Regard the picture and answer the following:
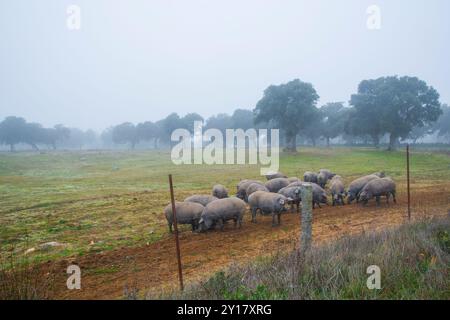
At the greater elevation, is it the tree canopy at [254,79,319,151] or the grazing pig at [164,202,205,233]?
the tree canopy at [254,79,319,151]

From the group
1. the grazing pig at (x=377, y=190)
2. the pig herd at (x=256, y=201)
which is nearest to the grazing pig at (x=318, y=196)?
the pig herd at (x=256, y=201)

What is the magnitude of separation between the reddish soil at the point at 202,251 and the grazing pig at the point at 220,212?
398 millimetres

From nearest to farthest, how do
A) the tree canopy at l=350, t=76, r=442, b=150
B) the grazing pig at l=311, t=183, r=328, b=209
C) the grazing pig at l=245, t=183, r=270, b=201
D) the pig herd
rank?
the pig herd
the grazing pig at l=311, t=183, r=328, b=209
the grazing pig at l=245, t=183, r=270, b=201
the tree canopy at l=350, t=76, r=442, b=150

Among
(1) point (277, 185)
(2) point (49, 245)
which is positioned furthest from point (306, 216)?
(1) point (277, 185)

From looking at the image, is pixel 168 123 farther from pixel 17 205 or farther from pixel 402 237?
pixel 402 237

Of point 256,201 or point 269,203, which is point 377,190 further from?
point 256,201

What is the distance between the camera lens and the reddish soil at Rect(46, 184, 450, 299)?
770 cm

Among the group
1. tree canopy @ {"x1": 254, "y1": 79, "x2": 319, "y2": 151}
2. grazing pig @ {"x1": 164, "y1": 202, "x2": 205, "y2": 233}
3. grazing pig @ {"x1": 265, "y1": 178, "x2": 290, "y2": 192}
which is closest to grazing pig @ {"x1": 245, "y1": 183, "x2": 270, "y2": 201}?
grazing pig @ {"x1": 265, "y1": 178, "x2": 290, "y2": 192}

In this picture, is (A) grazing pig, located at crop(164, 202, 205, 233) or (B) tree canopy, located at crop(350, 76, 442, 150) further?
(B) tree canopy, located at crop(350, 76, 442, 150)

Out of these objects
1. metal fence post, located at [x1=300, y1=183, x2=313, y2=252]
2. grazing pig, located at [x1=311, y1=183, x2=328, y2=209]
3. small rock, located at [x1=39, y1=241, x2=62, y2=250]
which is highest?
metal fence post, located at [x1=300, y1=183, x2=313, y2=252]

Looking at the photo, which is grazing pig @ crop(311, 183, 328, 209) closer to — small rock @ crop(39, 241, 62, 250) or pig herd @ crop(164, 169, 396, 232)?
pig herd @ crop(164, 169, 396, 232)

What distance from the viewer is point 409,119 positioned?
174 ft

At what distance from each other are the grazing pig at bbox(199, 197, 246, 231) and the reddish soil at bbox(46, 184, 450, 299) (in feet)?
1.31
